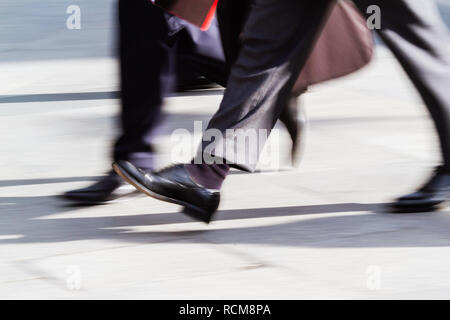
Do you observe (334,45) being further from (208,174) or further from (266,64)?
(208,174)

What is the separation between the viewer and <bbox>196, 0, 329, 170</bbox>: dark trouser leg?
3.83 meters

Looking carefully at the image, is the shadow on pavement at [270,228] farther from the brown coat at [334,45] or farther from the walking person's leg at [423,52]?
the brown coat at [334,45]

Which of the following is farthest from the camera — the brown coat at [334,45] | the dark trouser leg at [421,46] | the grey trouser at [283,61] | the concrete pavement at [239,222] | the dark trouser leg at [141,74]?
the brown coat at [334,45]

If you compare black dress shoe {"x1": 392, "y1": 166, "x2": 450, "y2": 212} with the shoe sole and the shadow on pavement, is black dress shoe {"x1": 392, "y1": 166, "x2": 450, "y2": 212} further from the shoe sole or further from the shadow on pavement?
the shoe sole

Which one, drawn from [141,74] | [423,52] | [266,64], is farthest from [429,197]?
[141,74]

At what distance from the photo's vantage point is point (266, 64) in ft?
12.7

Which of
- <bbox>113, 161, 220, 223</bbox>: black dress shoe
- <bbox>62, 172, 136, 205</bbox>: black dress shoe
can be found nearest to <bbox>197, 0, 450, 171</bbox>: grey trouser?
<bbox>113, 161, 220, 223</bbox>: black dress shoe

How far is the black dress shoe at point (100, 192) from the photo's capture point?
4316 mm

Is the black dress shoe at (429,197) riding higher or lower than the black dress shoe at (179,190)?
lower

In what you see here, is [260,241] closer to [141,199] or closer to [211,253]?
[211,253]

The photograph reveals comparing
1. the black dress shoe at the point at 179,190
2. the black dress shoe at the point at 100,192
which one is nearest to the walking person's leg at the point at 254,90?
the black dress shoe at the point at 179,190

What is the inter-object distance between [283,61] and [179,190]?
0.62 m

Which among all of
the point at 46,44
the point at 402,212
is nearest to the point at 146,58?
the point at 402,212

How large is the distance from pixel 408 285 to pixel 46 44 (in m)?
5.38
